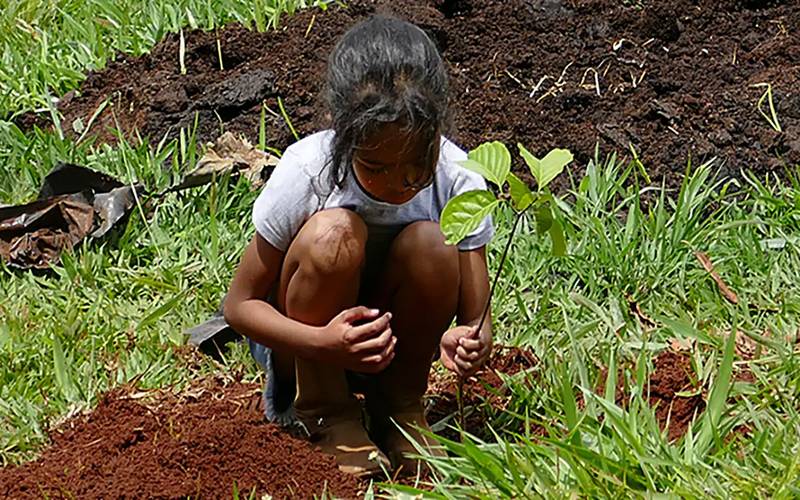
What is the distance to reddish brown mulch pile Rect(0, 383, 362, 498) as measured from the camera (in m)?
2.84

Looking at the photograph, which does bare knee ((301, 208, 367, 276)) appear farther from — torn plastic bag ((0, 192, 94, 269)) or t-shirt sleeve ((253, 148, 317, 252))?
torn plastic bag ((0, 192, 94, 269))

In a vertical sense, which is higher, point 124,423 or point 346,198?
point 346,198

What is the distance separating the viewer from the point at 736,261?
373 cm

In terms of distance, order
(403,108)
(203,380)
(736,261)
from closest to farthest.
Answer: (403,108), (203,380), (736,261)

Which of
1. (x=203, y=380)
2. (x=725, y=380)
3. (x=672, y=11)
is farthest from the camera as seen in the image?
(x=672, y=11)

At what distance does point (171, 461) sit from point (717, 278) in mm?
1640

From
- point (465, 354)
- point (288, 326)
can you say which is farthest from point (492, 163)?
point (288, 326)

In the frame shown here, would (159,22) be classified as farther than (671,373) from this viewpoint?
Yes

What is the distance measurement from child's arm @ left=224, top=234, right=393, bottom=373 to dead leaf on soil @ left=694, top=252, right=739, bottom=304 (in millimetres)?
1198

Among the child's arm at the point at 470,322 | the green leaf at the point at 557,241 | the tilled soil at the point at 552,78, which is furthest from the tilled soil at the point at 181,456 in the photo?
the tilled soil at the point at 552,78

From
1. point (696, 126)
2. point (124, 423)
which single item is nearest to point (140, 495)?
point (124, 423)

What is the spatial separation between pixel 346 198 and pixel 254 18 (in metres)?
2.41

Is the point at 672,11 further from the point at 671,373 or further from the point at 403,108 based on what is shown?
the point at 403,108

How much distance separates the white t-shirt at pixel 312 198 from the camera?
285cm
